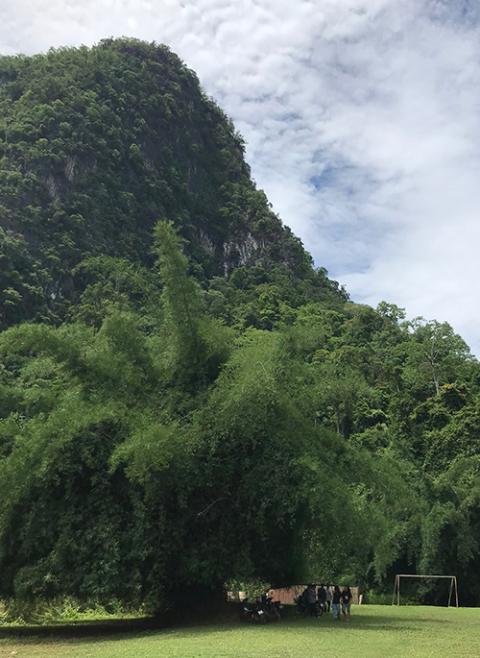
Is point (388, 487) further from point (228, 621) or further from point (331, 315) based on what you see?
point (331, 315)

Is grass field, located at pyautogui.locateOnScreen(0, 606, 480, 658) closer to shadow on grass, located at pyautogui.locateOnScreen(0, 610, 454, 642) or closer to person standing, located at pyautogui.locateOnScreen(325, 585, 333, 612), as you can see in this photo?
shadow on grass, located at pyautogui.locateOnScreen(0, 610, 454, 642)

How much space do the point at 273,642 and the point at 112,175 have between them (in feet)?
295

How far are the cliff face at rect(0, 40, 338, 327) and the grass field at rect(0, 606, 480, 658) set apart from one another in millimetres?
53290

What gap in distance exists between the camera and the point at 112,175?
97062 millimetres

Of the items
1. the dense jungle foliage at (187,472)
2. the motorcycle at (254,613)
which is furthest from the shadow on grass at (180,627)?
the dense jungle foliage at (187,472)

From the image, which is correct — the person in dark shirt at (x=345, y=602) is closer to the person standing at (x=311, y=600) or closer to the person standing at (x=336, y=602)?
the person standing at (x=336, y=602)

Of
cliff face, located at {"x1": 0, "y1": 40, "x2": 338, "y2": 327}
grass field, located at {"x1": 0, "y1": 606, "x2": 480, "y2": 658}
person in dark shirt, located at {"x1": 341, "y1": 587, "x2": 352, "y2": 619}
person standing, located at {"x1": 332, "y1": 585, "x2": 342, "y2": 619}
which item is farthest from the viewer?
cliff face, located at {"x1": 0, "y1": 40, "x2": 338, "y2": 327}

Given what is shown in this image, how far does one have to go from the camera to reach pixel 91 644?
46.9 feet

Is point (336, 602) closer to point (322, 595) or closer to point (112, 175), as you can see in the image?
point (322, 595)

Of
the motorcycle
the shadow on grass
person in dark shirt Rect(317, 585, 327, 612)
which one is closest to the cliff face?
the shadow on grass

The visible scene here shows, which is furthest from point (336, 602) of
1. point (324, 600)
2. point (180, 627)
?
point (180, 627)

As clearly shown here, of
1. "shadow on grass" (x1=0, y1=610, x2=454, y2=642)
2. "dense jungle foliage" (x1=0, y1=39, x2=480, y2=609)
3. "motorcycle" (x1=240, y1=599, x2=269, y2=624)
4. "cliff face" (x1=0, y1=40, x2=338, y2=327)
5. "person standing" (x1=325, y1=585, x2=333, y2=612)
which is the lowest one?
"shadow on grass" (x1=0, y1=610, x2=454, y2=642)

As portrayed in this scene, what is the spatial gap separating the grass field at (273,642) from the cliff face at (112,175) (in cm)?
5329

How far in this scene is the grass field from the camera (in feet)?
38.4
